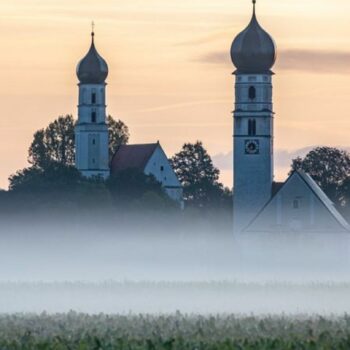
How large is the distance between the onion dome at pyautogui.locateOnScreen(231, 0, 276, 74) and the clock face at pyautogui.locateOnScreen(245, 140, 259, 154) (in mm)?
6221

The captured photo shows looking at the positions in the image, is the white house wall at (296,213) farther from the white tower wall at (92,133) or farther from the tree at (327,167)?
the white tower wall at (92,133)

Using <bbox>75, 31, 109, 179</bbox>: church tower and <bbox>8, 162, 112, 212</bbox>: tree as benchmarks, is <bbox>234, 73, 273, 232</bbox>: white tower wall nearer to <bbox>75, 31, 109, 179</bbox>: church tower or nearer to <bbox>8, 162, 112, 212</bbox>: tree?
<bbox>8, 162, 112, 212</bbox>: tree

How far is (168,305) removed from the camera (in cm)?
5634

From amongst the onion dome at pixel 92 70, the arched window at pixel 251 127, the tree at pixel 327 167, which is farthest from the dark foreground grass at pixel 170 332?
the onion dome at pixel 92 70

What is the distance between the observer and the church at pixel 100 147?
7303 inches

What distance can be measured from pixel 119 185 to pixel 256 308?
115591mm

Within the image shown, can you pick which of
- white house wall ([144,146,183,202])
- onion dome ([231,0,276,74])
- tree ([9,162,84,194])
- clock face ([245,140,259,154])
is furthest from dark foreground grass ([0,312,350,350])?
white house wall ([144,146,183,202])

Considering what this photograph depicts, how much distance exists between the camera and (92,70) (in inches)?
7520

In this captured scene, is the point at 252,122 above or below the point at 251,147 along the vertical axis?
above

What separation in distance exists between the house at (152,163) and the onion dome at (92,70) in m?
6.82

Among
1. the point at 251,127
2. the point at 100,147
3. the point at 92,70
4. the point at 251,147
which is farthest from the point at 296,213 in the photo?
the point at 92,70

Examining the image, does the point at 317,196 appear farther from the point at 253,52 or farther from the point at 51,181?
the point at 51,181

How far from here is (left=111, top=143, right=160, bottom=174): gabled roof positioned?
186 metres

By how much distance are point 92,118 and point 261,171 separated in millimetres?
47865
